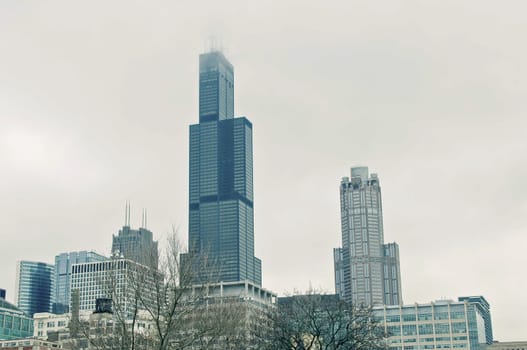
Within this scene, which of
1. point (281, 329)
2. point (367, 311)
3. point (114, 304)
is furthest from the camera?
point (367, 311)

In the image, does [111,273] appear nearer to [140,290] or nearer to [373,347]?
[140,290]

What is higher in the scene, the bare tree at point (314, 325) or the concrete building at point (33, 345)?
the concrete building at point (33, 345)

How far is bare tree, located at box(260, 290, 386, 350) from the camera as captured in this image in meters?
70.1

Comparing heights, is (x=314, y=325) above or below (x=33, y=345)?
below

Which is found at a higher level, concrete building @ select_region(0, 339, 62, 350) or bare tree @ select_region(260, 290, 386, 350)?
concrete building @ select_region(0, 339, 62, 350)

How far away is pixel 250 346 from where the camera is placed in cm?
7800

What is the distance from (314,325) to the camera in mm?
70688

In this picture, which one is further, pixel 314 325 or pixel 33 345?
pixel 33 345

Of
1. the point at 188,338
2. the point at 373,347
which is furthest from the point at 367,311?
the point at 188,338

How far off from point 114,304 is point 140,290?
1708 millimetres

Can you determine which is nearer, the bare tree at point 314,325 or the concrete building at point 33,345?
the bare tree at point 314,325

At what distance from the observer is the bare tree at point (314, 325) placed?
230ft

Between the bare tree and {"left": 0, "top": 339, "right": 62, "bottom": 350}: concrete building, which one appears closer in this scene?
the bare tree

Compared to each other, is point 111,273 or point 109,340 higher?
point 111,273
